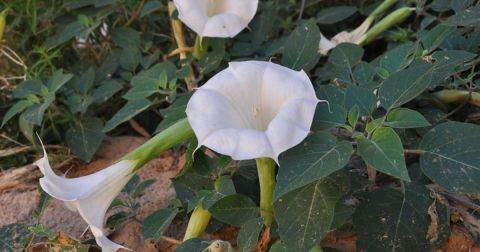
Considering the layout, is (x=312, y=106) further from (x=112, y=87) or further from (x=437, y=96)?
(x=112, y=87)

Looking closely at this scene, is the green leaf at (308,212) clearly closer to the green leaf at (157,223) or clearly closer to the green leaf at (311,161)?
the green leaf at (311,161)

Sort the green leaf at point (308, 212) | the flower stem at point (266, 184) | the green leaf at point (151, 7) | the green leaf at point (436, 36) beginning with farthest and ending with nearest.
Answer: the green leaf at point (151, 7), the green leaf at point (436, 36), the flower stem at point (266, 184), the green leaf at point (308, 212)

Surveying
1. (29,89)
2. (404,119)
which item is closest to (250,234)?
(404,119)

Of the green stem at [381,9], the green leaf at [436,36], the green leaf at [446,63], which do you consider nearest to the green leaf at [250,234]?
the green leaf at [446,63]

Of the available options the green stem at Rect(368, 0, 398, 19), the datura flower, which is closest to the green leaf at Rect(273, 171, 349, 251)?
the datura flower

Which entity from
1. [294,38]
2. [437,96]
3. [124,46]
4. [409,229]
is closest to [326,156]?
[409,229]
